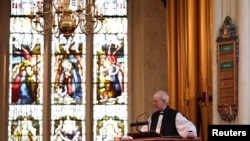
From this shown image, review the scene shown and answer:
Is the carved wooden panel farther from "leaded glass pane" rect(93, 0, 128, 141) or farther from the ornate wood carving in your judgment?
"leaded glass pane" rect(93, 0, 128, 141)

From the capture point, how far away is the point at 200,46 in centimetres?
1285

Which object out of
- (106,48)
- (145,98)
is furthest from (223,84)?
(106,48)

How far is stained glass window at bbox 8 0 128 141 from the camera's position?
16219mm

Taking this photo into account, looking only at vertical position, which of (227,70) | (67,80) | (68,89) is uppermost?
(227,70)

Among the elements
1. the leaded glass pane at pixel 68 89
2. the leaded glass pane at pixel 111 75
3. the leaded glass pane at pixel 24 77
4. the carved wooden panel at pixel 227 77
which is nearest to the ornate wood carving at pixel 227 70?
the carved wooden panel at pixel 227 77

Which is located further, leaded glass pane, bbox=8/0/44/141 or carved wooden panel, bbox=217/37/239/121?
leaded glass pane, bbox=8/0/44/141

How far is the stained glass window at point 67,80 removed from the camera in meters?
16.2

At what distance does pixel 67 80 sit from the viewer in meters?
16.6

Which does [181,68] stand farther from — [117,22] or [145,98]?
[117,22]

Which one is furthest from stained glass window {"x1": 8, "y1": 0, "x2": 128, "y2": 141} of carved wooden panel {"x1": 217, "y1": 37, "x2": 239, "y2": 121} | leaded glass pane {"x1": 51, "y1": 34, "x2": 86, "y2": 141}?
carved wooden panel {"x1": 217, "y1": 37, "x2": 239, "y2": 121}

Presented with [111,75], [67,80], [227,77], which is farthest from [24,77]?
[227,77]

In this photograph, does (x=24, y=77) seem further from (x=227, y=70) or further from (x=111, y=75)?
(x=227, y=70)

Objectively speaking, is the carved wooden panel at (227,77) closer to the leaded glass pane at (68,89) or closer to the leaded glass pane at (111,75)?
the leaded glass pane at (111,75)

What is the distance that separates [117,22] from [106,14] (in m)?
0.28
